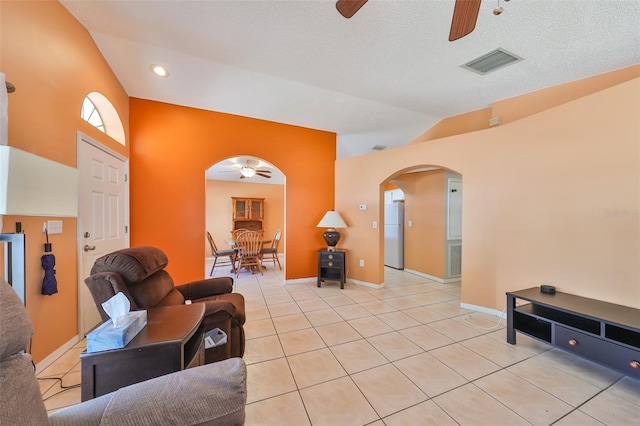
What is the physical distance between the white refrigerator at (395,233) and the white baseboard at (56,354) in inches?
209

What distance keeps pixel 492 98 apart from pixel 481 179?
1.44 metres

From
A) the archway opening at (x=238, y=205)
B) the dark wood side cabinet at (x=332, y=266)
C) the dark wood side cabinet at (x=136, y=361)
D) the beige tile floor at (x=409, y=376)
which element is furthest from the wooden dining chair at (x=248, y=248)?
the dark wood side cabinet at (x=136, y=361)

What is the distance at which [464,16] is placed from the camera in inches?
62.7

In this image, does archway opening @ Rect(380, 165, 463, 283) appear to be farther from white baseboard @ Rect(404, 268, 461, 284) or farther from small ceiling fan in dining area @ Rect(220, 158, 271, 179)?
small ceiling fan in dining area @ Rect(220, 158, 271, 179)

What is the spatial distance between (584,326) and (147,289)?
3.58 meters

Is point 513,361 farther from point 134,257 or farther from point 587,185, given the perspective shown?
point 134,257

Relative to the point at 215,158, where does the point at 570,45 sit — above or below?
above

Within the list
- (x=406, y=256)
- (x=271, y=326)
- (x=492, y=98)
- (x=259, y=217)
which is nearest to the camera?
(x=271, y=326)

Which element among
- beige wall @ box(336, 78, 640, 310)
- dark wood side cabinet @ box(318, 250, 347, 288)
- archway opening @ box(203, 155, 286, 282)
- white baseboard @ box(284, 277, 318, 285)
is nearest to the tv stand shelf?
beige wall @ box(336, 78, 640, 310)

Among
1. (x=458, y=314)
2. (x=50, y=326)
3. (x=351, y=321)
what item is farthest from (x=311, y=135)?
(x=50, y=326)

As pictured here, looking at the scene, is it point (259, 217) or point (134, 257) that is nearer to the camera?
point (134, 257)

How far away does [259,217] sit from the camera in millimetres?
7363

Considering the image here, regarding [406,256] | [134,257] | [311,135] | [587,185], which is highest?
[311,135]

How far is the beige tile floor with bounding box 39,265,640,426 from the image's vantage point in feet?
5.02
